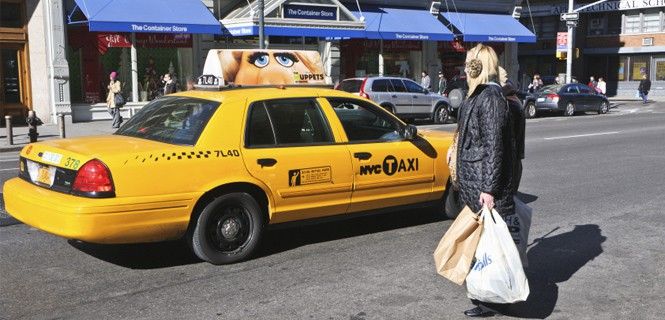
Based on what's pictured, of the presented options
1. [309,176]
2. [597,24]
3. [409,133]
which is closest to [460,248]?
[309,176]

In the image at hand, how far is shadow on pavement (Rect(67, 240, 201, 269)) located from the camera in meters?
5.70

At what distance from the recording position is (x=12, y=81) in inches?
795

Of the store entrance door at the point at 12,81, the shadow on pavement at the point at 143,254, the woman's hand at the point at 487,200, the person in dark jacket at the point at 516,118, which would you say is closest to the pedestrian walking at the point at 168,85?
the store entrance door at the point at 12,81

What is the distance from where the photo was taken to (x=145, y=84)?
2244 cm

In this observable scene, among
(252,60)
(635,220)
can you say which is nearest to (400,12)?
(252,60)

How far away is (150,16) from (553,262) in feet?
55.3

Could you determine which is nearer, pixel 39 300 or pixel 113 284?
pixel 39 300

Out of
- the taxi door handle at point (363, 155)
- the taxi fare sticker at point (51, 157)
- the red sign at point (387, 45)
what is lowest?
the taxi door handle at point (363, 155)

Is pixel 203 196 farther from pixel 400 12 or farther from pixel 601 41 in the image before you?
pixel 601 41

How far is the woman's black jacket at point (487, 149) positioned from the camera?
421cm

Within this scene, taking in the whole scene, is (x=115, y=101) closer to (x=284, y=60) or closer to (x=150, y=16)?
(x=150, y=16)

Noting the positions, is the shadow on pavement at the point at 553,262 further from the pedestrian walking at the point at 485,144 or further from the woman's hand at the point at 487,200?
the woman's hand at the point at 487,200

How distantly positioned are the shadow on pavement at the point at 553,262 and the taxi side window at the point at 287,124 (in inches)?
82.9

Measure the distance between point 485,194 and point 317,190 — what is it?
82.8 inches
